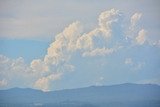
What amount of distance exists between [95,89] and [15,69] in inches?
46.6

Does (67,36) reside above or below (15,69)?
above

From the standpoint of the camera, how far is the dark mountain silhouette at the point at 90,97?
4309 millimetres

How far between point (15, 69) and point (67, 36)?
0.89 metres

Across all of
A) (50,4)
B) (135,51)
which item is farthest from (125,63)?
(50,4)

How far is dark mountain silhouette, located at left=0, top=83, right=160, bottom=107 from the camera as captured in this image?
431 centimetres

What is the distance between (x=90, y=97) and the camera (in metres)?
4.35

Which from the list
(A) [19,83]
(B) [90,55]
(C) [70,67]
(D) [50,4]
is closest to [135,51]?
(B) [90,55]

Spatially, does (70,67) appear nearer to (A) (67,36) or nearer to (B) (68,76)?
(B) (68,76)

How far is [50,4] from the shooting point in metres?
4.37

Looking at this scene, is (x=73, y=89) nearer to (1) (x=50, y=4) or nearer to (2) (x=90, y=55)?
(2) (x=90, y=55)

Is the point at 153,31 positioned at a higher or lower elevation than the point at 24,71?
higher

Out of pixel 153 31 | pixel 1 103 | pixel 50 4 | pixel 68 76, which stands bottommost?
pixel 1 103

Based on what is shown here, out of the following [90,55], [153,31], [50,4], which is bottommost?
[90,55]

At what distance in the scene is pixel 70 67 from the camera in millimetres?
4348
